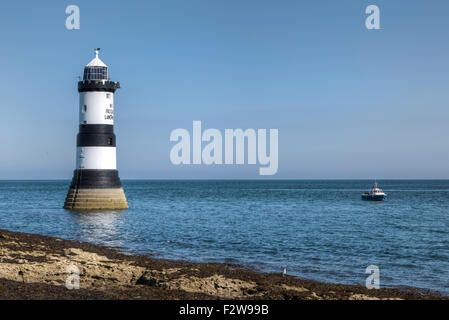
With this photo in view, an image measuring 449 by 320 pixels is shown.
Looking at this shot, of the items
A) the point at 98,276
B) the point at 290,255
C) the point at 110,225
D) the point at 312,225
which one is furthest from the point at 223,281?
the point at 312,225

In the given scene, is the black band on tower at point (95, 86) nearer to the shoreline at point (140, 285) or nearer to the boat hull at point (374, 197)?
the shoreline at point (140, 285)

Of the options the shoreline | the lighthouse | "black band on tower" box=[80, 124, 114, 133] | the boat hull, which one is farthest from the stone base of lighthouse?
the boat hull

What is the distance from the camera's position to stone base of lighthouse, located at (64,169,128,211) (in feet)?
160

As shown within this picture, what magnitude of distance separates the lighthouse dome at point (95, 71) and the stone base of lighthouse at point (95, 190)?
943cm

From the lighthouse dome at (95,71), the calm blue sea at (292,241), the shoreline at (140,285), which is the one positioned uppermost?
the lighthouse dome at (95,71)

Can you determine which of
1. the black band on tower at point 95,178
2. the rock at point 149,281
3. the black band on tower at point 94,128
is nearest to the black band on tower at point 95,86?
the black band on tower at point 94,128

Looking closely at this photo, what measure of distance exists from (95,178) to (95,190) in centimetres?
128

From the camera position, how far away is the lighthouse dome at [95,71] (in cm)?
4944

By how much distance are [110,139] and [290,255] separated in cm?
2565

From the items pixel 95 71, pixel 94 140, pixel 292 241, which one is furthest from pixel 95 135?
pixel 292 241

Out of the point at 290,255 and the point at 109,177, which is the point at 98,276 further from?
the point at 109,177

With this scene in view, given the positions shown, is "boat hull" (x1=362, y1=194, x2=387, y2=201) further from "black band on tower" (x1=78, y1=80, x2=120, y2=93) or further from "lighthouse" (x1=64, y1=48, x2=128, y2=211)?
"black band on tower" (x1=78, y1=80, x2=120, y2=93)

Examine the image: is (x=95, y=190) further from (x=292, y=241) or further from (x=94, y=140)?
→ (x=292, y=241)

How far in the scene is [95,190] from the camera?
49.0 meters
